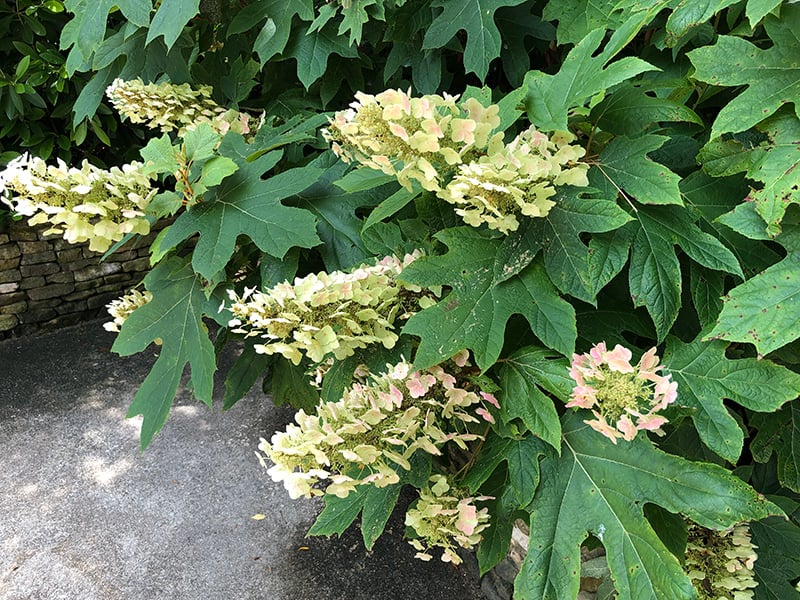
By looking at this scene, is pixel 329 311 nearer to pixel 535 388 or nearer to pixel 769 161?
pixel 535 388

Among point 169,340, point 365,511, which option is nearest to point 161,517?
point 169,340

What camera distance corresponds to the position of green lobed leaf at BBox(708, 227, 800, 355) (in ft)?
2.88

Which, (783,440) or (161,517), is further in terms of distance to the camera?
(161,517)

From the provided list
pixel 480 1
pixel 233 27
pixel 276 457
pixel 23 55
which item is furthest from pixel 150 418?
pixel 23 55

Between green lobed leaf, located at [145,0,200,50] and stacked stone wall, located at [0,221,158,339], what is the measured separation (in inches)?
110

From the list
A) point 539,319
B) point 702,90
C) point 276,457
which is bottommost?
point 276,457

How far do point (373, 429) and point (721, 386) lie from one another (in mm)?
541

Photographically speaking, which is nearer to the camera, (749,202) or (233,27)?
(749,202)

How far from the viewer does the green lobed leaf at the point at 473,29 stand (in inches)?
54.2

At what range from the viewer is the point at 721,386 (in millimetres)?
1000

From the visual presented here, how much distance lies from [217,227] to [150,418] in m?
0.39

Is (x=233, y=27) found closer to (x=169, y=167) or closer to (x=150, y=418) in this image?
(x=169, y=167)

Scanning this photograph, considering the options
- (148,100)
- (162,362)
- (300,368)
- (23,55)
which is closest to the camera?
(162,362)

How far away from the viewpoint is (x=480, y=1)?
138 cm
